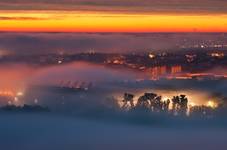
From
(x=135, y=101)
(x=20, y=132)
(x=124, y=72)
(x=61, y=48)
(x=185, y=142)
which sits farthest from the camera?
(x=61, y=48)

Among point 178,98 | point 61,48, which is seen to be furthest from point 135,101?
point 61,48

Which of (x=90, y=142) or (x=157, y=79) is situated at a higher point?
(x=157, y=79)

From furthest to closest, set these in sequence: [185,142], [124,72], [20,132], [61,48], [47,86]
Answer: [61,48]
[124,72]
[47,86]
[20,132]
[185,142]

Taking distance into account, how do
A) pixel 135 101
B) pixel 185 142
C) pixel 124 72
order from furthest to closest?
1. pixel 124 72
2. pixel 135 101
3. pixel 185 142

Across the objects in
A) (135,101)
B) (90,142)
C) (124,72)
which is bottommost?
(90,142)

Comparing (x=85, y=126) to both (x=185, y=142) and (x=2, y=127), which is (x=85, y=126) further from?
(x=185, y=142)

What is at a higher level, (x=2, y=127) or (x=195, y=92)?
(x=195, y=92)

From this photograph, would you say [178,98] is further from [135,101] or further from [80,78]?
[80,78]

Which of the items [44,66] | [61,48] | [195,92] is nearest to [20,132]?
[195,92]

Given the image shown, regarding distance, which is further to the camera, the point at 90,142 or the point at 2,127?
the point at 2,127
